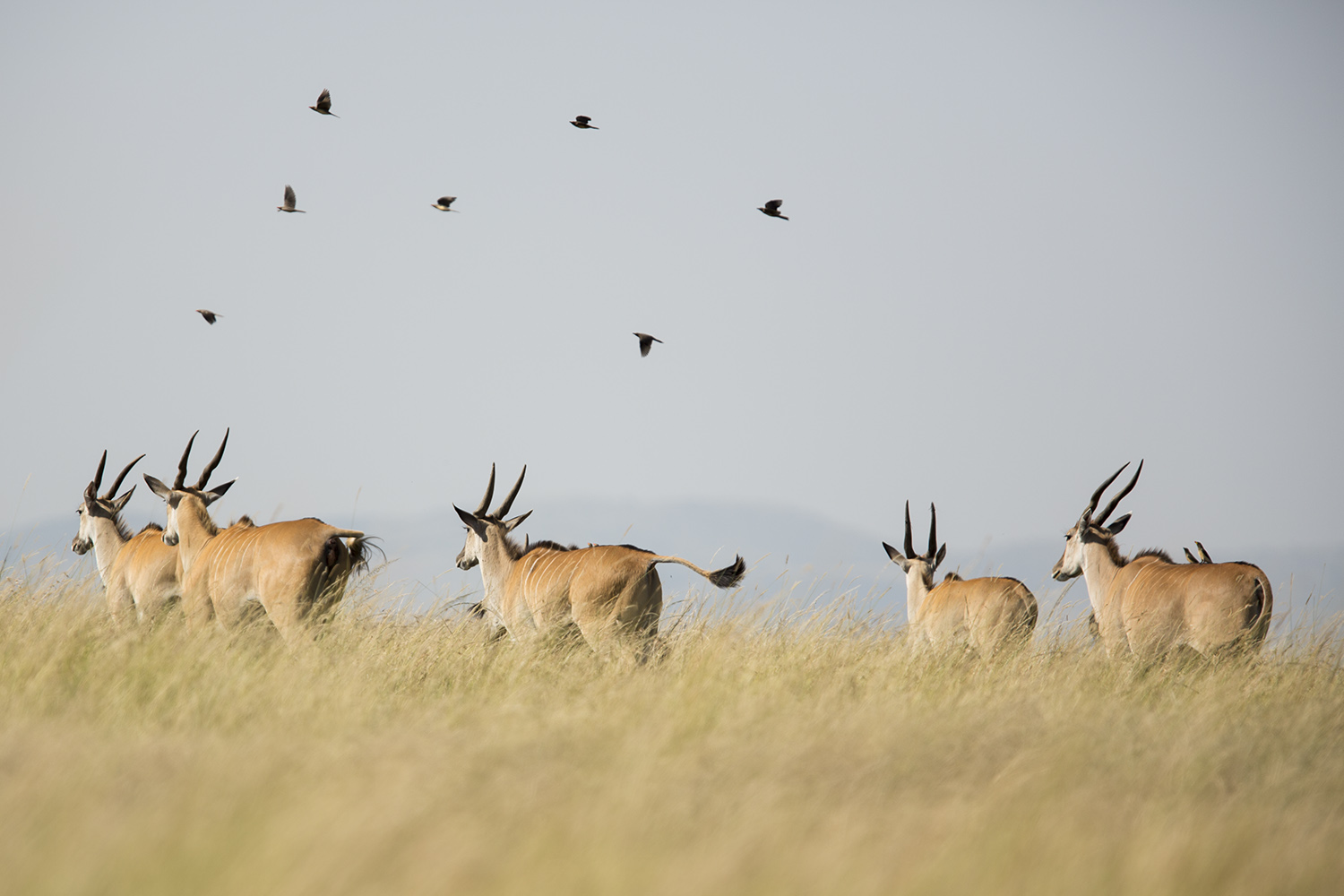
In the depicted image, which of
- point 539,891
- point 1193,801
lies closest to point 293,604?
point 539,891

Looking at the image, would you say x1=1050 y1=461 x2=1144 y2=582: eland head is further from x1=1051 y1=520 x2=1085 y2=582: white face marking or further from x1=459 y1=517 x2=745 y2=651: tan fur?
x1=459 y1=517 x2=745 y2=651: tan fur

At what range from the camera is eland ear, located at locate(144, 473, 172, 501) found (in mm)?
10424

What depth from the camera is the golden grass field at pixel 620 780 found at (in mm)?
3691

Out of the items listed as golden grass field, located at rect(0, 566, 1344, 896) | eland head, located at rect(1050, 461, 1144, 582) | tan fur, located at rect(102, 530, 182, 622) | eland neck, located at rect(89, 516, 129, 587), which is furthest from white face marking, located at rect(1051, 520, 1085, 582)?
eland neck, located at rect(89, 516, 129, 587)

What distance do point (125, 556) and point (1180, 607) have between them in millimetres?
10026

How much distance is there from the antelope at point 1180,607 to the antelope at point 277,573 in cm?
674

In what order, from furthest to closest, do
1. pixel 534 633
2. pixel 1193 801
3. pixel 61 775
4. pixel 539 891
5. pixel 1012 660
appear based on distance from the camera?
pixel 534 633
pixel 1012 660
pixel 1193 801
pixel 61 775
pixel 539 891

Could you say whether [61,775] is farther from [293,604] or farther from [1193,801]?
[1193,801]

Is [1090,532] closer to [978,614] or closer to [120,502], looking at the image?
[978,614]

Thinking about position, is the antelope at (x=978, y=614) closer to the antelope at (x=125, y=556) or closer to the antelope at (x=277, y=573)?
the antelope at (x=277, y=573)

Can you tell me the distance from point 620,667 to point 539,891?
436cm

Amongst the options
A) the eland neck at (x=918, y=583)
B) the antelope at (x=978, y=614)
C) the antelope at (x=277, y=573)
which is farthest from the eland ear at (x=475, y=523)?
the eland neck at (x=918, y=583)

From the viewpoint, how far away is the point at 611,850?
3.80m

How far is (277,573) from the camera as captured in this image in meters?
8.40
